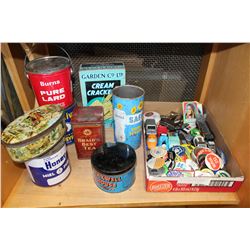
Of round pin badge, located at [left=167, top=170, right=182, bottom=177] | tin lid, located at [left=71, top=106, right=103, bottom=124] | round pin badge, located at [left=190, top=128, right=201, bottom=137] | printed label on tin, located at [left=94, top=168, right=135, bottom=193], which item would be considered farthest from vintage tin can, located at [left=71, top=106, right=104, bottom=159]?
round pin badge, located at [left=190, top=128, right=201, bottom=137]

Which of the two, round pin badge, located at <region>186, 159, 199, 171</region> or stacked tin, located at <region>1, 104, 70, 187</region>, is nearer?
stacked tin, located at <region>1, 104, 70, 187</region>

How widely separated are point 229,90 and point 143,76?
0.31 metres

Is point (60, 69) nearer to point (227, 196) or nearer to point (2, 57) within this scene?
point (2, 57)

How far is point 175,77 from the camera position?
0.83 metres

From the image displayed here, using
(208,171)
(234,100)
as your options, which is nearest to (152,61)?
(234,100)

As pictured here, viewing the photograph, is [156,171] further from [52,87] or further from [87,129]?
[52,87]

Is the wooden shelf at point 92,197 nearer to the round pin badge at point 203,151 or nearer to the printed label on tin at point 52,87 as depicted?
the round pin badge at point 203,151

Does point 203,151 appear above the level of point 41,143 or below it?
below

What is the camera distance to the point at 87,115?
24.9 inches

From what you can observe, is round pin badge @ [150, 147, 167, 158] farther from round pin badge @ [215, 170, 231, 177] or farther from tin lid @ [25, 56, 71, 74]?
tin lid @ [25, 56, 71, 74]

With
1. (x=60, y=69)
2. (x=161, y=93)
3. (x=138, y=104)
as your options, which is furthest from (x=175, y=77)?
(x=60, y=69)

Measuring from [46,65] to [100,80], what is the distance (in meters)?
0.17

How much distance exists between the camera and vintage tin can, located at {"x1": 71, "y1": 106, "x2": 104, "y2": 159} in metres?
0.61

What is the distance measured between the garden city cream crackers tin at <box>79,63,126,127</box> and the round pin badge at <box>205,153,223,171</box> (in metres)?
0.35
